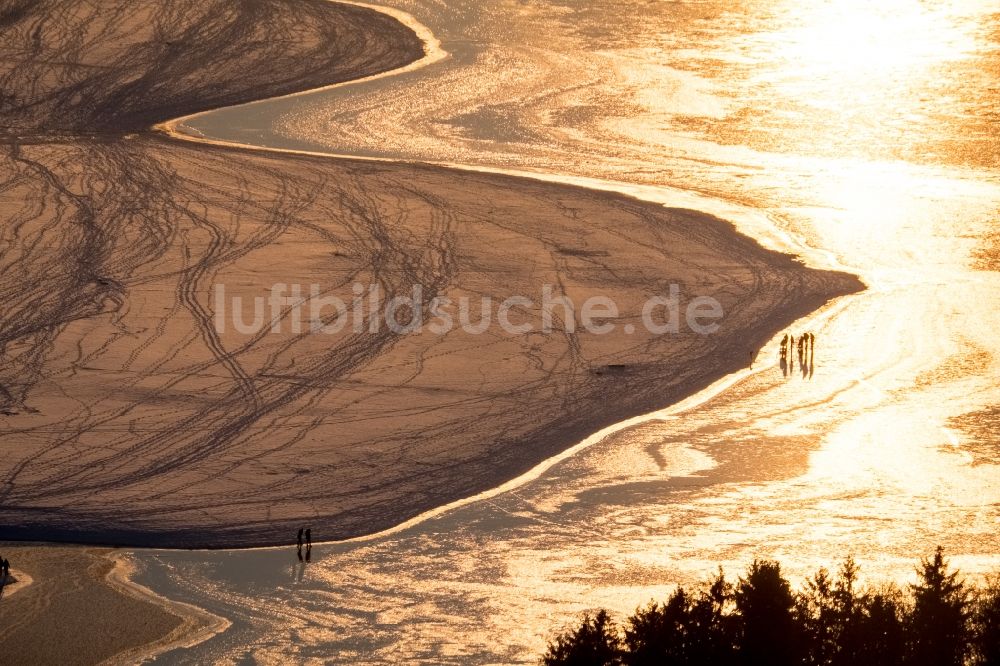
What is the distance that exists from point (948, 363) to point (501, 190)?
40.9 feet

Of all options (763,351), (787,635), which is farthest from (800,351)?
(787,635)

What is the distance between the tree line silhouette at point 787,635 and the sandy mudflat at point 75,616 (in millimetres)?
6010

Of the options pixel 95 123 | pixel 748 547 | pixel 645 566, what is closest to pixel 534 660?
pixel 645 566

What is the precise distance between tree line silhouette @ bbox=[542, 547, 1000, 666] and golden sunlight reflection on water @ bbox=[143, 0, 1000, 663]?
12.1ft

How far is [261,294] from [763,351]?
996 centimetres

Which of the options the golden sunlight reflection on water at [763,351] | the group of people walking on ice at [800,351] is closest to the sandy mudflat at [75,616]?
the golden sunlight reflection on water at [763,351]

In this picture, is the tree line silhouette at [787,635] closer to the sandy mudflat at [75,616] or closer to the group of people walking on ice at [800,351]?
the sandy mudflat at [75,616]

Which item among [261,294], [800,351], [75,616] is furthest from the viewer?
[261,294]

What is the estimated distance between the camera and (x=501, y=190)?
3888 cm

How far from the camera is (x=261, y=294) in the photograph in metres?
32.2

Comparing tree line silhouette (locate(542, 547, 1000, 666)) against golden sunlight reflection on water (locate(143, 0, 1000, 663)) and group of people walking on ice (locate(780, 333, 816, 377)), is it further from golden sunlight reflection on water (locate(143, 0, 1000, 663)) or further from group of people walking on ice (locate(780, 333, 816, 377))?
group of people walking on ice (locate(780, 333, 816, 377))

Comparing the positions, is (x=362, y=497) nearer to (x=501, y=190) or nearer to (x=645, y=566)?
(x=645, y=566)

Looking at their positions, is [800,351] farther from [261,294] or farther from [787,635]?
[787,635]

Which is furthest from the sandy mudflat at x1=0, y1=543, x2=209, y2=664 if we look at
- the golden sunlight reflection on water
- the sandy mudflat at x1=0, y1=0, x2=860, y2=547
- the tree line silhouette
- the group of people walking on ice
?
the group of people walking on ice
